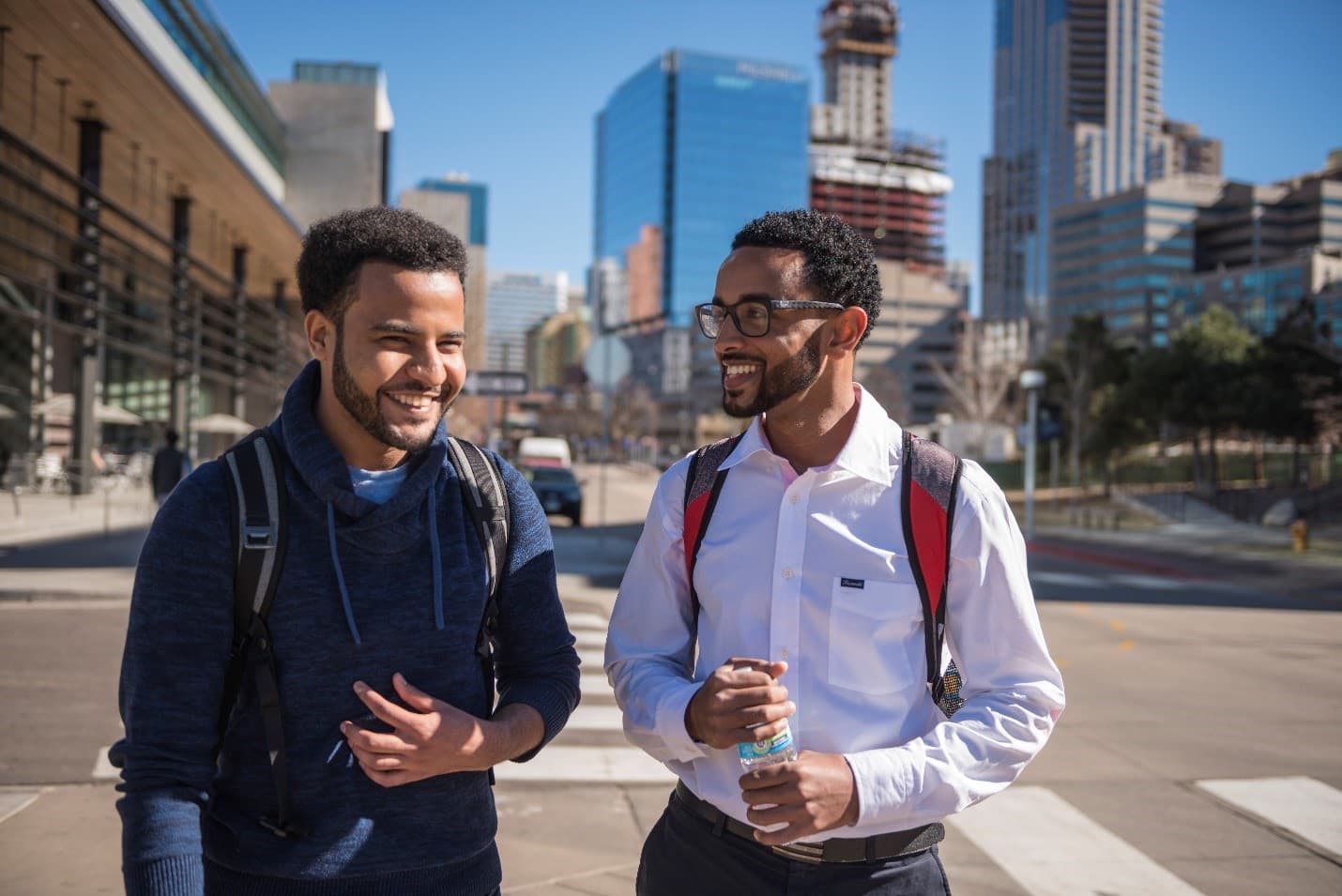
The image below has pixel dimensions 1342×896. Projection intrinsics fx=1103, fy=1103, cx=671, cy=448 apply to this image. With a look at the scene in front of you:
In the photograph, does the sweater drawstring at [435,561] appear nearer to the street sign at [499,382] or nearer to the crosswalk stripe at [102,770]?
the crosswalk stripe at [102,770]

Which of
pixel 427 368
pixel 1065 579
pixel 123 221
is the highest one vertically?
pixel 123 221

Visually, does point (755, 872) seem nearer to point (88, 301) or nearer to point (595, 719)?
point (595, 719)

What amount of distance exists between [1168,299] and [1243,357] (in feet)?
360

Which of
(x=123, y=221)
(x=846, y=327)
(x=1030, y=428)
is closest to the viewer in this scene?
(x=846, y=327)

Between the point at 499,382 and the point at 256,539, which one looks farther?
the point at 499,382

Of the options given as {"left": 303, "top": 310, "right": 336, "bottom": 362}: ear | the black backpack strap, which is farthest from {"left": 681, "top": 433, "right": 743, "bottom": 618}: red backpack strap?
{"left": 303, "top": 310, "right": 336, "bottom": 362}: ear

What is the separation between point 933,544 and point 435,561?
1.01m

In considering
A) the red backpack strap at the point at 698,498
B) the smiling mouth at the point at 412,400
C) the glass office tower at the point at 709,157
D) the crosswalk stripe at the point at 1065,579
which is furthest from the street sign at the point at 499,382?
the glass office tower at the point at 709,157

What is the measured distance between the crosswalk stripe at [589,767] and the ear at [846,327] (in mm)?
4351

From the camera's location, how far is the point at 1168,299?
144 meters

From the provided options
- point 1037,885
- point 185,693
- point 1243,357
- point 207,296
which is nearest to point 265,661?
point 185,693

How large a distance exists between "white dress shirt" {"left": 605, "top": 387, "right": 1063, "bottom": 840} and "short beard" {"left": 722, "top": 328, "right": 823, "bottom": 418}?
0.10 metres

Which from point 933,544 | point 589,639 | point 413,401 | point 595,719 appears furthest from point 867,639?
point 589,639

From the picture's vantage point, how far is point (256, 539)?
202 centimetres
